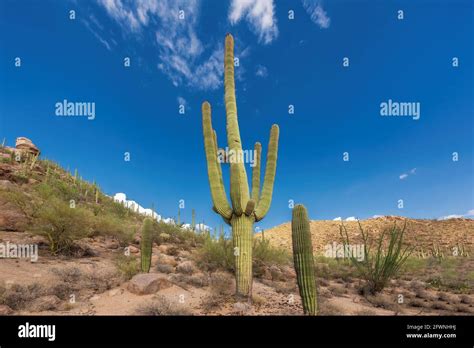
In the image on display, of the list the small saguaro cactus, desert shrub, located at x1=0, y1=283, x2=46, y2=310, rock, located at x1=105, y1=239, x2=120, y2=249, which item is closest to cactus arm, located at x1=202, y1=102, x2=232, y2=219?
the small saguaro cactus

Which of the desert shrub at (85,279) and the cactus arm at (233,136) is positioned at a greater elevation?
the cactus arm at (233,136)

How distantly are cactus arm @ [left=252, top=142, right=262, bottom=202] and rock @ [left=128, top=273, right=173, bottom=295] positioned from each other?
116 inches

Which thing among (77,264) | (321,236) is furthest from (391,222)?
(77,264)

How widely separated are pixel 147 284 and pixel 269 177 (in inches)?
150

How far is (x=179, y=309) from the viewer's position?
5551mm

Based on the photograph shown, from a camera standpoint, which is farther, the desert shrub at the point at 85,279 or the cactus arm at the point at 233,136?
the desert shrub at the point at 85,279

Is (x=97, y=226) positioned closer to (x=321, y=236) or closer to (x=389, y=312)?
(x=389, y=312)

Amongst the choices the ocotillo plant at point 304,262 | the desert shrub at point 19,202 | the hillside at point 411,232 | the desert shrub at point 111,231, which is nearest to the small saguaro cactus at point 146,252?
the desert shrub at point 111,231

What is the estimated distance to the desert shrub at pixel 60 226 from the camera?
29.8 ft

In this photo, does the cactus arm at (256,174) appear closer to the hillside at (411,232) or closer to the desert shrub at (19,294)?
the desert shrub at (19,294)

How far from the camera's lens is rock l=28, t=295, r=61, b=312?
552 cm

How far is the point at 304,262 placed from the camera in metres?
5.43
